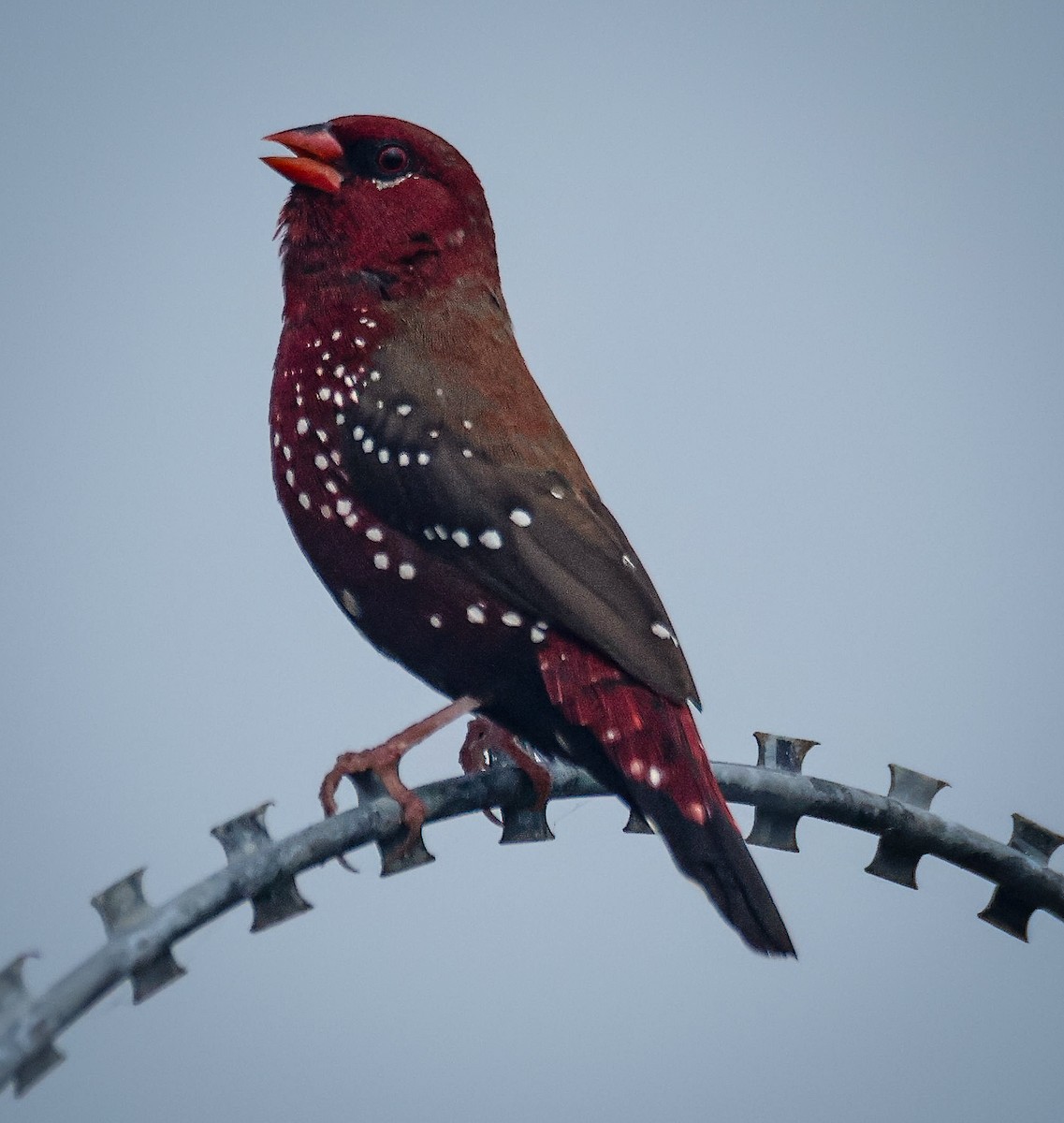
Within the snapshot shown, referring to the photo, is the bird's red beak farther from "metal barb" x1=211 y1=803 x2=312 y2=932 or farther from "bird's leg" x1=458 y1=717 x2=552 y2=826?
"metal barb" x1=211 y1=803 x2=312 y2=932

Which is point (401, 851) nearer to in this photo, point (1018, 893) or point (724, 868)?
point (724, 868)

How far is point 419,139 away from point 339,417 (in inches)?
12.7

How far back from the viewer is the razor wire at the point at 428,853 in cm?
91

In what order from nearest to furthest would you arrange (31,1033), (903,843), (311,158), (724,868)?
(31,1033), (724,868), (903,843), (311,158)

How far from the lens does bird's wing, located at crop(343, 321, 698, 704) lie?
1356 mm

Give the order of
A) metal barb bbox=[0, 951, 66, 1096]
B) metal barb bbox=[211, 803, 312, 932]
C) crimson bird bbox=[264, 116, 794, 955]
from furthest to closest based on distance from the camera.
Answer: crimson bird bbox=[264, 116, 794, 955] → metal barb bbox=[211, 803, 312, 932] → metal barb bbox=[0, 951, 66, 1096]

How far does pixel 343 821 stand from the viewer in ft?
3.83

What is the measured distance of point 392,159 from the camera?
1508mm

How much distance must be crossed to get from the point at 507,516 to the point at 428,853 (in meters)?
0.34

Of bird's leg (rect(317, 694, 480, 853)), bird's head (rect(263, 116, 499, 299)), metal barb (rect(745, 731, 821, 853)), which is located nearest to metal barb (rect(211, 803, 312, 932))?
bird's leg (rect(317, 694, 480, 853))

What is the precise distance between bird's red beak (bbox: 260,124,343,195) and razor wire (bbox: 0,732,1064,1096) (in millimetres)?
609

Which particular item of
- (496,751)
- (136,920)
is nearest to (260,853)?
(136,920)

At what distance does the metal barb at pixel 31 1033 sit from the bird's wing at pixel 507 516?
61 cm

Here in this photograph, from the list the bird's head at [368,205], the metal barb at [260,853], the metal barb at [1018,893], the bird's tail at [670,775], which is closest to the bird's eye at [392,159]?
the bird's head at [368,205]
